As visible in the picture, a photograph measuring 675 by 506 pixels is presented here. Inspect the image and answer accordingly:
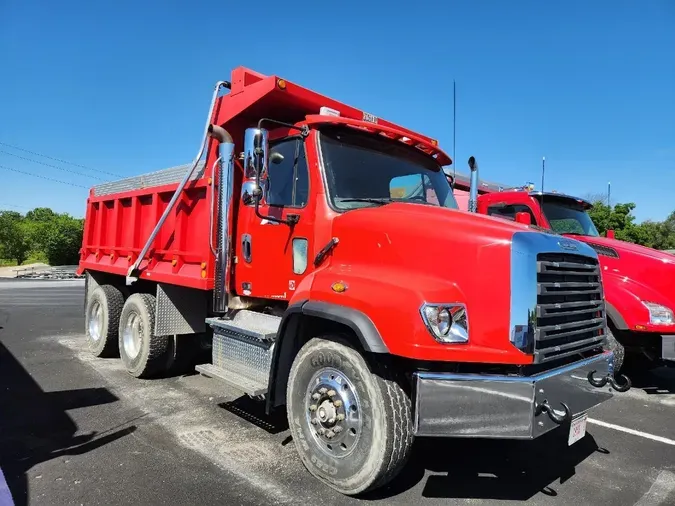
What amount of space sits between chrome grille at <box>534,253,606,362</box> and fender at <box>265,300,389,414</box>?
1011mm

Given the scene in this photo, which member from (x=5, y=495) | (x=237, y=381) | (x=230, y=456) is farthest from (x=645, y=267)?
(x=5, y=495)

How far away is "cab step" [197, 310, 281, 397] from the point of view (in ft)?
14.0

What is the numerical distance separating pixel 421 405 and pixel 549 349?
3.00ft

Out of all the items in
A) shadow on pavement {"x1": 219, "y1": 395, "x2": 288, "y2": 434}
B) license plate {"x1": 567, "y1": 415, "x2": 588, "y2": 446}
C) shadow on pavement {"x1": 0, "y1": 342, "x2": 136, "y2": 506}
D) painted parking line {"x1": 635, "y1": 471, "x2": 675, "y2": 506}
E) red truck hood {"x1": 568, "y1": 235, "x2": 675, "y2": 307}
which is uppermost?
red truck hood {"x1": 568, "y1": 235, "x2": 675, "y2": 307}

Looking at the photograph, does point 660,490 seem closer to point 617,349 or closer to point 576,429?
→ point 576,429

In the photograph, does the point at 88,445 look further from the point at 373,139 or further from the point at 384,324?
the point at 373,139

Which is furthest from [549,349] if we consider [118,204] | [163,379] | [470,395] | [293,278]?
[118,204]

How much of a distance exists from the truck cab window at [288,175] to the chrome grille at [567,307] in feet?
6.43

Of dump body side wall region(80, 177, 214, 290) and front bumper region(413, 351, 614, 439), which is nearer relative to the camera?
front bumper region(413, 351, 614, 439)

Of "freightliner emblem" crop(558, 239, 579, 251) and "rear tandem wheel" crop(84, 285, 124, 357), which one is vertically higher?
"freightliner emblem" crop(558, 239, 579, 251)

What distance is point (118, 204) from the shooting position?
7.30 meters

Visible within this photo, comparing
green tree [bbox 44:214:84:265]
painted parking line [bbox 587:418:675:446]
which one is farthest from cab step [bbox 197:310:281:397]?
green tree [bbox 44:214:84:265]

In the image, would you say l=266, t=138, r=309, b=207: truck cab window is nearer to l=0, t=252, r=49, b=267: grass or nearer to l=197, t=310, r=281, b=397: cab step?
l=197, t=310, r=281, b=397: cab step

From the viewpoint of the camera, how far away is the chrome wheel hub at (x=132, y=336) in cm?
646
